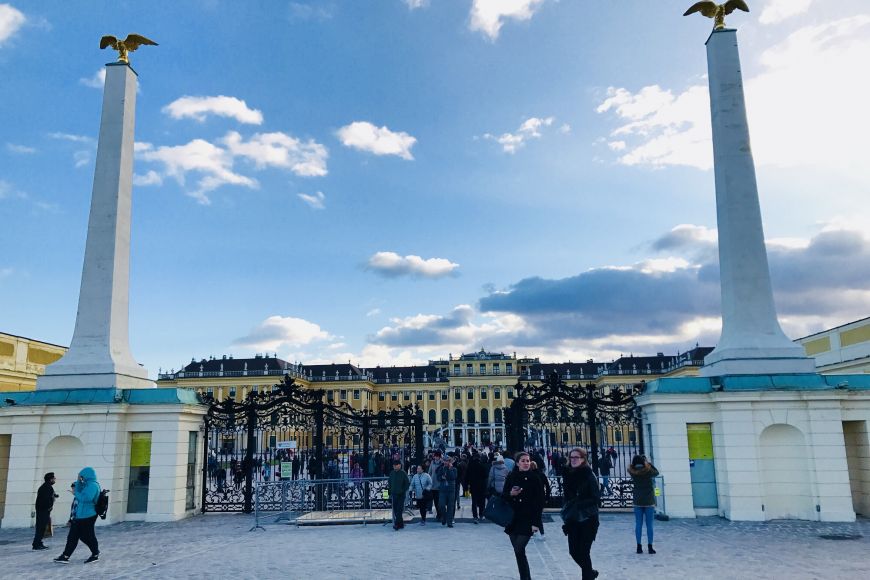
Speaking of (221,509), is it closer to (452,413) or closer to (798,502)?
(798,502)

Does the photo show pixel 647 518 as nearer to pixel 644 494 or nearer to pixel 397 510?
pixel 644 494

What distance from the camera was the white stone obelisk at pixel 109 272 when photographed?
1769 centimetres

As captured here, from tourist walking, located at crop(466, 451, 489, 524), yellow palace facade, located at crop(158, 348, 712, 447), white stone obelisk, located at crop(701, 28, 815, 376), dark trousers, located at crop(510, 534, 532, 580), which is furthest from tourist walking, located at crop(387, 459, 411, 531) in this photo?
yellow palace facade, located at crop(158, 348, 712, 447)

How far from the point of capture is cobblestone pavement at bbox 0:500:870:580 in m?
10.5

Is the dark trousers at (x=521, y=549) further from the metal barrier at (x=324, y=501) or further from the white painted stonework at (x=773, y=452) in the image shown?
the metal barrier at (x=324, y=501)

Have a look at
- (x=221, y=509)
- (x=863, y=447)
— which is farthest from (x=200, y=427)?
(x=863, y=447)

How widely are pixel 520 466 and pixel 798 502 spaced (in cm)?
1034

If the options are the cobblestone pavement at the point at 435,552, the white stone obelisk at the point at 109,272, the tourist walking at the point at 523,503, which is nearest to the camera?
the tourist walking at the point at 523,503

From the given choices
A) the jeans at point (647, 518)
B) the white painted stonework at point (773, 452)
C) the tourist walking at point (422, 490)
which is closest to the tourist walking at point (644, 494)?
the jeans at point (647, 518)

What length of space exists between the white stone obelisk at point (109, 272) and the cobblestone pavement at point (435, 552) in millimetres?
4041

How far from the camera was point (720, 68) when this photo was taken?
1855 centimetres

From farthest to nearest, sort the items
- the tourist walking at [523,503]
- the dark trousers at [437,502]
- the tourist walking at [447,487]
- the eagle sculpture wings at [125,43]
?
1. the eagle sculpture wings at [125,43]
2. the dark trousers at [437,502]
3. the tourist walking at [447,487]
4. the tourist walking at [523,503]

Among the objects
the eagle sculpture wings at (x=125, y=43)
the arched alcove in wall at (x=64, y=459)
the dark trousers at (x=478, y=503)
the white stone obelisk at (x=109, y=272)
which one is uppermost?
the eagle sculpture wings at (x=125, y=43)

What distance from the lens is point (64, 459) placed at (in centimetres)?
1697
